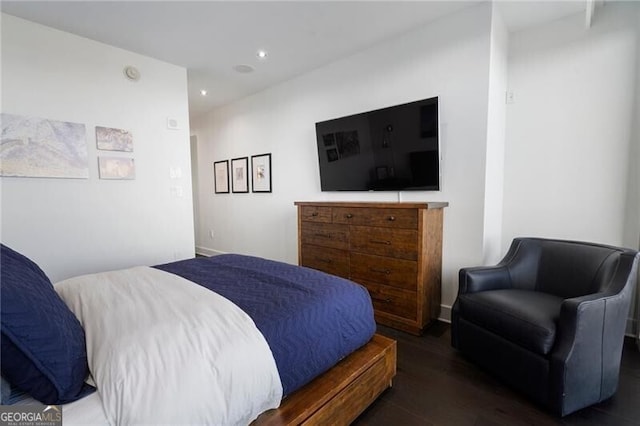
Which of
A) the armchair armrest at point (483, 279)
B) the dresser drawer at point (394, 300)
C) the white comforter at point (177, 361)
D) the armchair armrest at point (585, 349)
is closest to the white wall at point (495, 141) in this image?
the armchair armrest at point (483, 279)

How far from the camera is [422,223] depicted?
7.64 feet

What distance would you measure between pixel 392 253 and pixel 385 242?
4.5 inches

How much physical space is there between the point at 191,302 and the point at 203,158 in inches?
192

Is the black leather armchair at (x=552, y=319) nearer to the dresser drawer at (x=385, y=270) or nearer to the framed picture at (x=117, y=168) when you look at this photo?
the dresser drawer at (x=385, y=270)

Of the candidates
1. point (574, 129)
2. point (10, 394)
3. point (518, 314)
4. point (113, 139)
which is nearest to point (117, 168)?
point (113, 139)

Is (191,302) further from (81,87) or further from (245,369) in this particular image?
(81,87)

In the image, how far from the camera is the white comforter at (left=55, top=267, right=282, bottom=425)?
87 centimetres

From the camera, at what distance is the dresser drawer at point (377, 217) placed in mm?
2391

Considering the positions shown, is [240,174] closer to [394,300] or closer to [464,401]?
[394,300]

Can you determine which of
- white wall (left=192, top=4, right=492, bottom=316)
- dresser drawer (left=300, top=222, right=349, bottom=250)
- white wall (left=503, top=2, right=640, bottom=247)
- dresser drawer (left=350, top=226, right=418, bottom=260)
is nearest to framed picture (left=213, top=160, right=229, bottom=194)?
white wall (left=192, top=4, right=492, bottom=316)

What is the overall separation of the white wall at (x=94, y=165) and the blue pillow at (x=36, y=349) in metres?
2.25

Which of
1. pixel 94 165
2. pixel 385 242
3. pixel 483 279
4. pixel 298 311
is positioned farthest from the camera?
pixel 94 165

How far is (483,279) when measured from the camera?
2078 millimetres

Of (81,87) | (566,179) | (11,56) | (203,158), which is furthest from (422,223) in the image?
(203,158)
